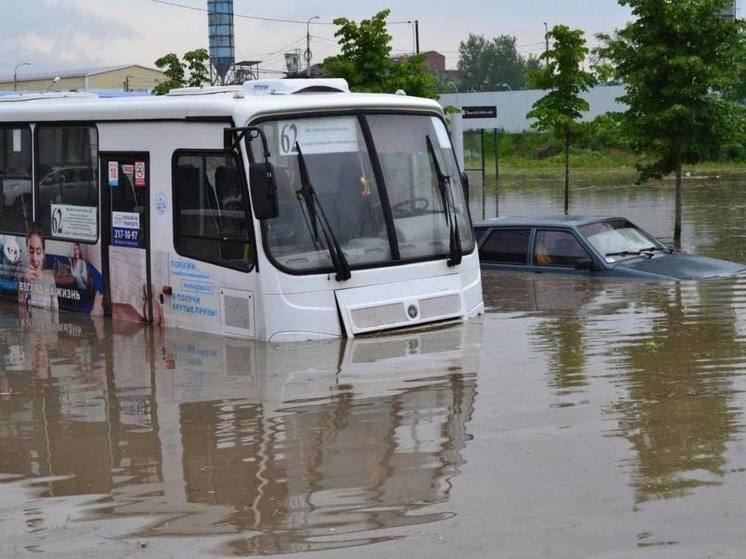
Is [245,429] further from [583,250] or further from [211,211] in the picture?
[583,250]

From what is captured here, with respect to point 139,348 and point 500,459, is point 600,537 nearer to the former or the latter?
point 500,459

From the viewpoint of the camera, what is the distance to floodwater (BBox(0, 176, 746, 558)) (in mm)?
6910

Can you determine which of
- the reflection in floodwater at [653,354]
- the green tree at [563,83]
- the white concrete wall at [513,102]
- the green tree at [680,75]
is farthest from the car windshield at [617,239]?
the white concrete wall at [513,102]

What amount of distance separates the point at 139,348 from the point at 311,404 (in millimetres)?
3663

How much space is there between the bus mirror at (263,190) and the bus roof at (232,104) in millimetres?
721

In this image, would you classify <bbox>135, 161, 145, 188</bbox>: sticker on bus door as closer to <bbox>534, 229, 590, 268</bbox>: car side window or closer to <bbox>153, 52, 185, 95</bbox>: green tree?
<bbox>534, 229, 590, 268</bbox>: car side window

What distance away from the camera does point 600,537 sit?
6672mm

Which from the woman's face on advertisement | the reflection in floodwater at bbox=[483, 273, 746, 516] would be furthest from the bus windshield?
the woman's face on advertisement

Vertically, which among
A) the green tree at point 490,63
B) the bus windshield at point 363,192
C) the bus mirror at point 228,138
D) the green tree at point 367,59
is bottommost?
the bus windshield at point 363,192

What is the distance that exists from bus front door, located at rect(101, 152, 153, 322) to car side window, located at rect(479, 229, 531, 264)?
5203 millimetres

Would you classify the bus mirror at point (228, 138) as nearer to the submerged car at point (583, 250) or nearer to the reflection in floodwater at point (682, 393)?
the reflection in floodwater at point (682, 393)

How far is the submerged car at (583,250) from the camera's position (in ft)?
54.6

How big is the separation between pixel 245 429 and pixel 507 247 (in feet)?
28.1

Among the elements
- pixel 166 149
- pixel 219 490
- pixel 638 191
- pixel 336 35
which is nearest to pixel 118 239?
pixel 166 149
